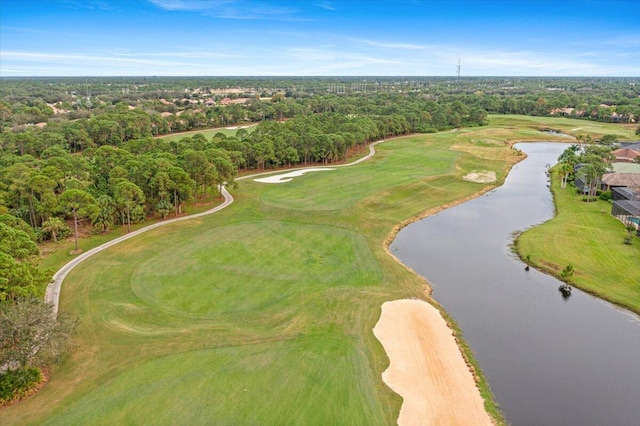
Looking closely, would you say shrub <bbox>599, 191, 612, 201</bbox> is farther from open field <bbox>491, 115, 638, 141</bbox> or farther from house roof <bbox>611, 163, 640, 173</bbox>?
open field <bbox>491, 115, 638, 141</bbox>

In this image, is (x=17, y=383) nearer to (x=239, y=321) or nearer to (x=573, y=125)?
(x=239, y=321)

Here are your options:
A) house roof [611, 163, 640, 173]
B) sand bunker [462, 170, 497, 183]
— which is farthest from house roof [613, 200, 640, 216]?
sand bunker [462, 170, 497, 183]

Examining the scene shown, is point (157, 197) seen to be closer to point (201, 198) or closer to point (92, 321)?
point (201, 198)

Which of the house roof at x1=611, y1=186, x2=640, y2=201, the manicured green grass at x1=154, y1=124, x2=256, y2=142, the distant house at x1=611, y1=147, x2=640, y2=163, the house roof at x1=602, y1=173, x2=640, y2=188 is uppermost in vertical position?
the manicured green grass at x1=154, y1=124, x2=256, y2=142

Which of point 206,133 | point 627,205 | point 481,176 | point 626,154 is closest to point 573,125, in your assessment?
point 626,154

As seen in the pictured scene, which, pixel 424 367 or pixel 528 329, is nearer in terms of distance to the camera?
pixel 424 367

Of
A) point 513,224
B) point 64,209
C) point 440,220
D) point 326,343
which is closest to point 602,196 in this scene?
point 513,224
